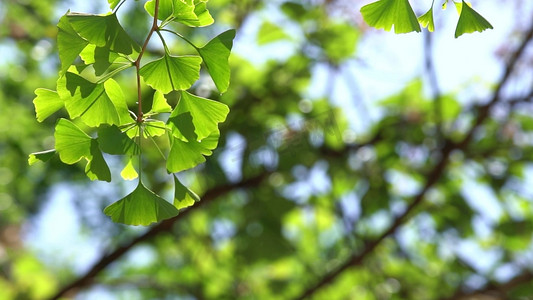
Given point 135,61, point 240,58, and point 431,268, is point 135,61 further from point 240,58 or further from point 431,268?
point 431,268

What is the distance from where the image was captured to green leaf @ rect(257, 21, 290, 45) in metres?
1.27

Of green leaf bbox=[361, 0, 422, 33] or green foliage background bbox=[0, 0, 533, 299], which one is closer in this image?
green leaf bbox=[361, 0, 422, 33]

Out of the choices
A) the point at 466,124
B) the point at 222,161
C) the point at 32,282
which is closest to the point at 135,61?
the point at 222,161

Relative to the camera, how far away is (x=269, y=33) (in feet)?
4.17

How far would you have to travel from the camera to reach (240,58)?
1295mm

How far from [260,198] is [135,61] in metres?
1.03

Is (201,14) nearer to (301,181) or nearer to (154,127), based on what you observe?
(154,127)

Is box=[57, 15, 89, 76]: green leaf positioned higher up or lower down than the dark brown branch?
higher up

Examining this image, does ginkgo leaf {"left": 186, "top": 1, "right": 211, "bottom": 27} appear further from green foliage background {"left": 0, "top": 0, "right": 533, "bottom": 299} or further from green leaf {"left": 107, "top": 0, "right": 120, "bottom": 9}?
green foliage background {"left": 0, "top": 0, "right": 533, "bottom": 299}

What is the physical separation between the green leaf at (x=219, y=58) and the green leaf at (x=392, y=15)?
0.07 m

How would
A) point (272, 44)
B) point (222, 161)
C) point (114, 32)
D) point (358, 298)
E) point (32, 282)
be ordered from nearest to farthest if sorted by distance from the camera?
point (114, 32) → point (222, 161) → point (272, 44) → point (32, 282) → point (358, 298)

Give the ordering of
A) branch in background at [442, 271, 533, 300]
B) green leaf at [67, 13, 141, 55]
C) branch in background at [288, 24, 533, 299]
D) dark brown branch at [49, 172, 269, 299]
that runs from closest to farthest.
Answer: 1. green leaf at [67, 13, 141, 55]
2. branch in background at [288, 24, 533, 299]
3. dark brown branch at [49, 172, 269, 299]
4. branch in background at [442, 271, 533, 300]

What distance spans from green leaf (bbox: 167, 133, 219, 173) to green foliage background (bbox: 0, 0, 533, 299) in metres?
0.64

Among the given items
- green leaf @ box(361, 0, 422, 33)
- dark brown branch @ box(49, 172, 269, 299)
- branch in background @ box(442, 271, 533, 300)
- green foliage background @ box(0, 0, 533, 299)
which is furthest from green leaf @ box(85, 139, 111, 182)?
branch in background @ box(442, 271, 533, 300)
